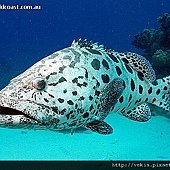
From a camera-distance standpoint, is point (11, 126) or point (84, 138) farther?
point (84, 138)

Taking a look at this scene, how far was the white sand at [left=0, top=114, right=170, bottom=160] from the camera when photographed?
4.20 metres

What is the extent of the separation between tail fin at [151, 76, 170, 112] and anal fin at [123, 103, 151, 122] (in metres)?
0.07

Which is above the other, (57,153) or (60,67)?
(60,67)

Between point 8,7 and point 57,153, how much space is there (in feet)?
5.77

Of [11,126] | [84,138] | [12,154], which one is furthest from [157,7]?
[11,126]

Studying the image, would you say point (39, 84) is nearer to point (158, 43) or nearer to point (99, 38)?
point (158, 43)

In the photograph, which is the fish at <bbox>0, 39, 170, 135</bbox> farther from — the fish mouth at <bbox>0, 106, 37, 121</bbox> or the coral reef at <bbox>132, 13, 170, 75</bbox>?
the coral reef at <bbox>132, 13, 170, 75</bbox>

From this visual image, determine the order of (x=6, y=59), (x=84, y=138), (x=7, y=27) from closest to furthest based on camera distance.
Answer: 1. (x=84, y=138)
2. (x=7, y=27)
3. (x=6, y=59)

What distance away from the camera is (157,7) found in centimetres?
493

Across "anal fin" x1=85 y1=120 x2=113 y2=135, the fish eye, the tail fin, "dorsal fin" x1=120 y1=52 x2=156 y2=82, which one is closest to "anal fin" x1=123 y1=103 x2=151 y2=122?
the tail fin

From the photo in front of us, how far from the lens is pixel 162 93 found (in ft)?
7.72

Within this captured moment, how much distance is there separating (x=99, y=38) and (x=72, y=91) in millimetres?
4477

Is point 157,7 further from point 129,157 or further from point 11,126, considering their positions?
point 11,126

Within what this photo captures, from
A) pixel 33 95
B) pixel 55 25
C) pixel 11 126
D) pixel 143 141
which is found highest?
pixel 55 25
